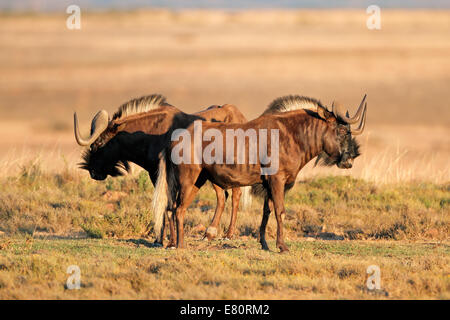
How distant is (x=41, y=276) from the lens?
9219 mm

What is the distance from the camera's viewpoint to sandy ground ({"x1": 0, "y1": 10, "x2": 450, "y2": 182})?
24.3 metres

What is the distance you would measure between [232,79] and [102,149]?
27815mm

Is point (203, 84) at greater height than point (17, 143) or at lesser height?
greater

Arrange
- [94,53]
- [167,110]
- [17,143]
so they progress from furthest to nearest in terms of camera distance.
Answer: [94,53]
[17,143]
[167,110]

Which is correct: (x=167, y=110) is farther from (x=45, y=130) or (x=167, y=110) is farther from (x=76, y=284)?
(x=45, y=130)

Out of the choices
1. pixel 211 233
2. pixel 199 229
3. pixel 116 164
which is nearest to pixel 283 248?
pixel 211 233

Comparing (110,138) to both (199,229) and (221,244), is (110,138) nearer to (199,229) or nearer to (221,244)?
(221,244)

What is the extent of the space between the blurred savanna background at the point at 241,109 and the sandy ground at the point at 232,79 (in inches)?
3.4

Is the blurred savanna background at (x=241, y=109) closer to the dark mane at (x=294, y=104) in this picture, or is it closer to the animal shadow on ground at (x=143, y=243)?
the animal shadow on ground at (x=143, y=243)

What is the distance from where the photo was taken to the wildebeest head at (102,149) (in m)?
11.3

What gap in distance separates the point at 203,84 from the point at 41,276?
1128 inches

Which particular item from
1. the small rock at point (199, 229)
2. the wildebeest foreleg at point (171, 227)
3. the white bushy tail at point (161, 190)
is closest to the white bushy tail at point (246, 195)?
the small rock at point (199, 229)

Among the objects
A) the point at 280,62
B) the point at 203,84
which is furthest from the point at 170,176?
the point at 280,62
